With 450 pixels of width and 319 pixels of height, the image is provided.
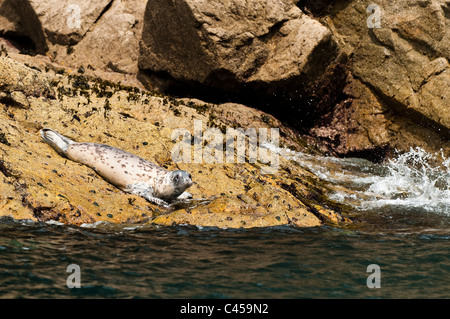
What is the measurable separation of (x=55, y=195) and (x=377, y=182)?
23.8ft

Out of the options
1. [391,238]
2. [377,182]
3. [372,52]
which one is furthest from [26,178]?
[372,52]

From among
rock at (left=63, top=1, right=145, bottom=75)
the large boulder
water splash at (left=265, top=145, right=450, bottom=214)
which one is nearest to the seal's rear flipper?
water splash at (left=265, top=145, right=450, bottom=214)

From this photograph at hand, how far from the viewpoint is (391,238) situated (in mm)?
7770

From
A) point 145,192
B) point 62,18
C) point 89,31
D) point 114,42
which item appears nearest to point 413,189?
point 145,192

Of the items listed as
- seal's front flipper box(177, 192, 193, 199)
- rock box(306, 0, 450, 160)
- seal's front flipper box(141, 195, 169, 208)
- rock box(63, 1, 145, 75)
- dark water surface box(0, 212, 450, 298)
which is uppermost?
rock box(63, 1, 145, 75)

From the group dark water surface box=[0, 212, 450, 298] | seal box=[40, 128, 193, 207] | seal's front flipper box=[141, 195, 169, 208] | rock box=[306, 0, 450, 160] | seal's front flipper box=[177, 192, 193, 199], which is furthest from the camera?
rock box=[306, 0, 450, 160]

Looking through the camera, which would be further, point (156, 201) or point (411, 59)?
point (411, 59)

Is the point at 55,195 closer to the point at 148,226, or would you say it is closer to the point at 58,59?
the point at 148,226

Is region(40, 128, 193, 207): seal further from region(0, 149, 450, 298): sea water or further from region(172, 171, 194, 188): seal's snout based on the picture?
region(0, 149, 450, 298): sea water

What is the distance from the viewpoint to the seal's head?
8.90 m

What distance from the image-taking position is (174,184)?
8953 mm

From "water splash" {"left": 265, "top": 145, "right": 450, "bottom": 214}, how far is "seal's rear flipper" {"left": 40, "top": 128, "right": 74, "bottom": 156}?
543 centimetres

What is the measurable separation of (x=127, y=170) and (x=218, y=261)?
3.59m

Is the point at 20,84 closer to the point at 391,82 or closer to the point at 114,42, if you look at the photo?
the point at 114,42
